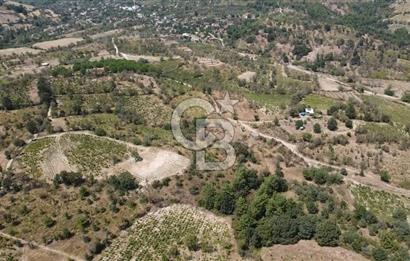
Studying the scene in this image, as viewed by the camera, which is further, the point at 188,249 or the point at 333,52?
the point at 333,52

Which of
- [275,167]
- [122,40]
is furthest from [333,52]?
[275,167]

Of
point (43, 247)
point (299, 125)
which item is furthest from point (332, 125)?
point (43, 247)

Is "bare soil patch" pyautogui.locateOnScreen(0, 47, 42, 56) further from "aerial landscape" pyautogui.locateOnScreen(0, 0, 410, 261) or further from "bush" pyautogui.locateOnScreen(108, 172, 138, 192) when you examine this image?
"bush" pyautogui.locateOnScreen(108, 172, 138, 192)

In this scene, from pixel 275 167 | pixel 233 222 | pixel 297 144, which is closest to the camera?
pixel 233 222

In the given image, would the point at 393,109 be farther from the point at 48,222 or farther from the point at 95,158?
the point at 48,222

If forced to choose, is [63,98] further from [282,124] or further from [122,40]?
[122,40]
